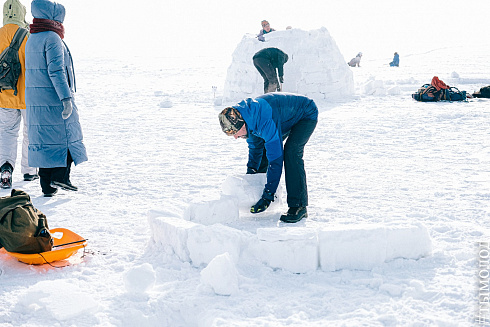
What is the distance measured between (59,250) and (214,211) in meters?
1.16

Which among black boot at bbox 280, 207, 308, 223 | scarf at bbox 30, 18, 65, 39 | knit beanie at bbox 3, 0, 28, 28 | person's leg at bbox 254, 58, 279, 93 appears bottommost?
black boot at bbox 280, 207, 308, 223

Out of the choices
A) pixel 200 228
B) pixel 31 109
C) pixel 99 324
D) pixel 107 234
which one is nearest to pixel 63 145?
pixel 31 109

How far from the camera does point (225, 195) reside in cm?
369

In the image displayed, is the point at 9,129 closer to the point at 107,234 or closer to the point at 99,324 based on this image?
the point at 107,234

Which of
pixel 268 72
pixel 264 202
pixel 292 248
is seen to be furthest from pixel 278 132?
pixel 268 72

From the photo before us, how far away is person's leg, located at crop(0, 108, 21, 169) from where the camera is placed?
470 centimetres

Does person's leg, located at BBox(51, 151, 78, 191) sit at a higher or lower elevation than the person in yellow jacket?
lower

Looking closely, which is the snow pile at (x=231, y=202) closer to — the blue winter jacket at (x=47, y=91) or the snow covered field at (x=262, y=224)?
the snow covered field at (x=262, y=224)

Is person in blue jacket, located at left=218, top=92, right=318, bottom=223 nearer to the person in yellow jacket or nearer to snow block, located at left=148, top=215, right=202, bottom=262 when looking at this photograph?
snow block, located at left=148, top=215, right=202, bottom=262

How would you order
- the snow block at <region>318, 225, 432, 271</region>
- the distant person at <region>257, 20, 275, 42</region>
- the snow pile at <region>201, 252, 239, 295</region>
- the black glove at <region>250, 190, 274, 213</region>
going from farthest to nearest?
the distant person at <region>257, 20, 275, 42</region> → the black glove at <region>250, 190, 274, 213</region> → the snow block at <region>318, 225, 432, 271</region> → the snow pile at <region>201, 252, 239, 295</region>

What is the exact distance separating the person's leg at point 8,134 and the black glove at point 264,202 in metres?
2.71

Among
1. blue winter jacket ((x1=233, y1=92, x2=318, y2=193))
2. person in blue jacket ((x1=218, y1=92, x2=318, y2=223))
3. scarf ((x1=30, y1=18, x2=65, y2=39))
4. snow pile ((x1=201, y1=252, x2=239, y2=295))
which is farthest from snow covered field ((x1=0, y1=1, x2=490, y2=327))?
scarf ((x1=30, y1=18, x2=65, y2=39))

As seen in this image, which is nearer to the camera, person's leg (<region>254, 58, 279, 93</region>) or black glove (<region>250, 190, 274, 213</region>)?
black glove (<region>250, 190, 274, 213</region>)

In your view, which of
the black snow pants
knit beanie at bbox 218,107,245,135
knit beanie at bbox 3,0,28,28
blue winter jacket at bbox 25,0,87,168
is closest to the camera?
knit beanie at bbox 218,107,245,135
